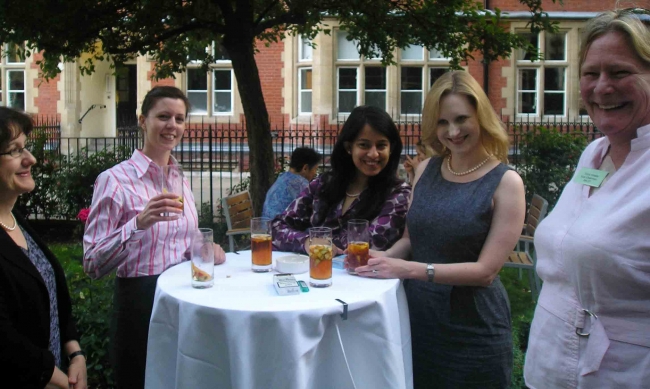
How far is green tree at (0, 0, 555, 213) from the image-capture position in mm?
5139

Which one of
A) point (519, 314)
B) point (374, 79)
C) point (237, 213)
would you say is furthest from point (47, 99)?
point (519, 314)

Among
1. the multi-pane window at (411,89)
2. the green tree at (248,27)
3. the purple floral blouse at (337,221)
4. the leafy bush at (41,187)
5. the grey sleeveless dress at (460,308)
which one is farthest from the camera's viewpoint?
the multi-pane window at (411,89)

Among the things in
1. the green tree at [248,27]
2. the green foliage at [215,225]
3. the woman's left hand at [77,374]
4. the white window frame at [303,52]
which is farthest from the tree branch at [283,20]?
the white window frame at [303,52]

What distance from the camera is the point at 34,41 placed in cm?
490

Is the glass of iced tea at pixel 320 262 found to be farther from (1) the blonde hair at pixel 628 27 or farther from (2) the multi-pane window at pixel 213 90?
(2) the multi-pane window at pixel 213 90

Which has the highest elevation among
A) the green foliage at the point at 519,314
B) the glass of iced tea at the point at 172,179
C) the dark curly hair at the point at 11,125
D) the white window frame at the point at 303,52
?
the white window frame at the point at 303,52

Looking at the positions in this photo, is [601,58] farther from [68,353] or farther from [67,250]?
[67,250]

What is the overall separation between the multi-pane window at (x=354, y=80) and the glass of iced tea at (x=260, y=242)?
1294 centimetres

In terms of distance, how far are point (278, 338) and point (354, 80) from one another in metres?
14.0

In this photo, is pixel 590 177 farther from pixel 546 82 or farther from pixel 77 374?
pixel 546 82

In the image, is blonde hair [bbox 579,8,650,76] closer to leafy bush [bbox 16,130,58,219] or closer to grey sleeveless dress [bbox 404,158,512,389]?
grey sleeveless dress [bbox 404,158,512,389]

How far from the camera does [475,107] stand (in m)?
2.30

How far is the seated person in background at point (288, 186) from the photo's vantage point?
4.92 metres

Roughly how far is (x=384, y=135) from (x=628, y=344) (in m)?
1.46
